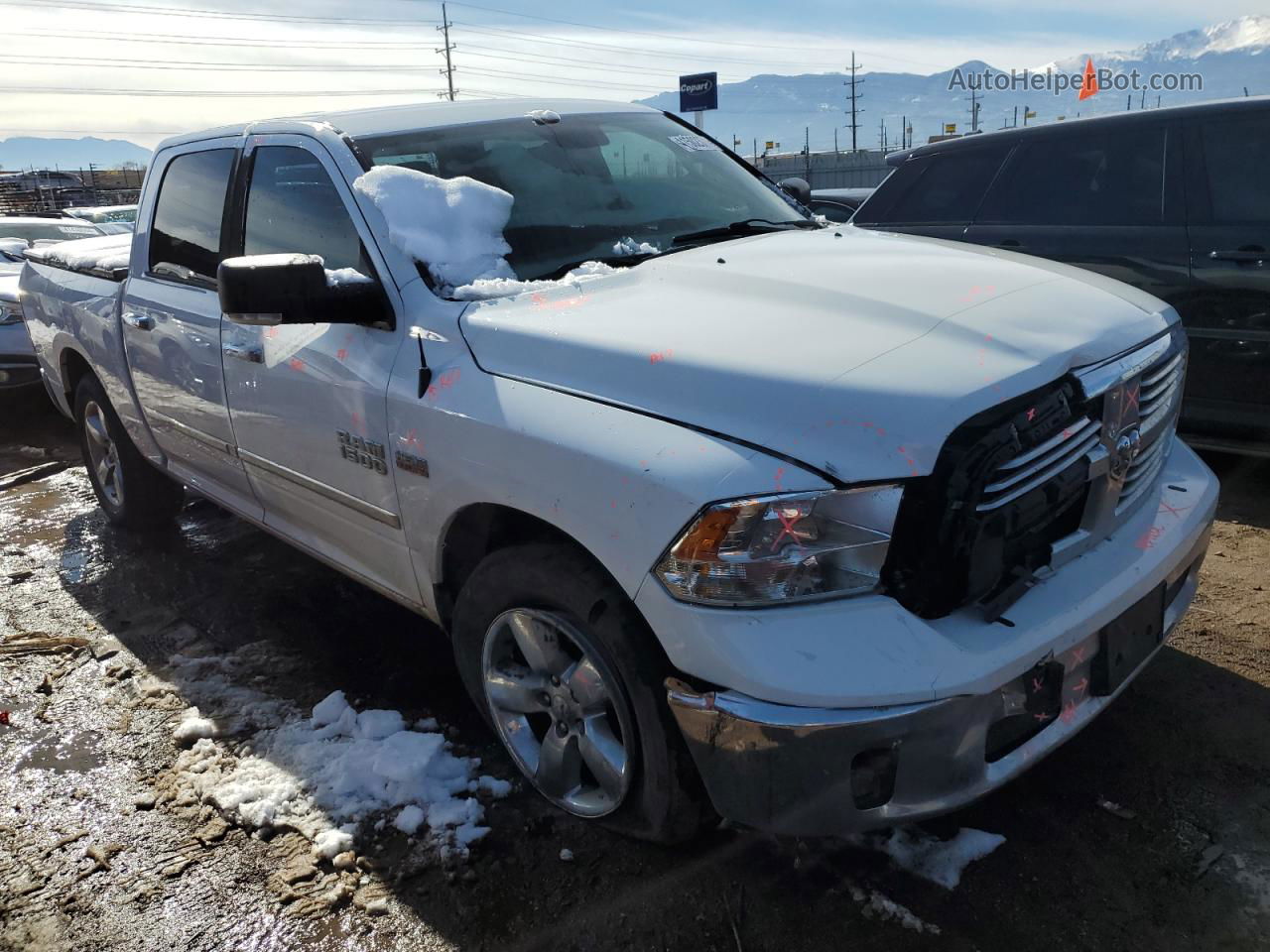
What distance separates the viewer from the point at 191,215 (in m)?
3.79

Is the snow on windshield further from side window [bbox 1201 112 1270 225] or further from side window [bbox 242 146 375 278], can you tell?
side window [bbox 1201 112 1270 225]

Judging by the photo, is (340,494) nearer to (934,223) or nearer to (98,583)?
(98,583)

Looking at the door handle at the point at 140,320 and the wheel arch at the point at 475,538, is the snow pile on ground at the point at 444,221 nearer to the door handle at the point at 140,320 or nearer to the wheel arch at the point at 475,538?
the wheel arch at the point at 475,538

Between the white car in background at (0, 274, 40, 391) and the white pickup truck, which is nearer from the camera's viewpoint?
the white pickup truck

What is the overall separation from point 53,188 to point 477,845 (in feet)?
150

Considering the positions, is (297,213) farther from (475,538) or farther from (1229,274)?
(1229,274)

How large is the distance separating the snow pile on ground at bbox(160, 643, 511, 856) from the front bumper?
0.92m

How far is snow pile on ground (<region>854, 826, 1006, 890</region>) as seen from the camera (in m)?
2.22

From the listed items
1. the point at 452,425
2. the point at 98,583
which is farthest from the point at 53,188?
the point at 452,425

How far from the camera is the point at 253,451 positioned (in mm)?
3312

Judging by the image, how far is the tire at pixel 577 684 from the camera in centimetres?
203

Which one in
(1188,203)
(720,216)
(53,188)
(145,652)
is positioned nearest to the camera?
(720,216)

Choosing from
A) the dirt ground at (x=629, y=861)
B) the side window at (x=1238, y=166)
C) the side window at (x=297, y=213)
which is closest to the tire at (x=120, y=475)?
the dirt ground at (x=629, y=861)

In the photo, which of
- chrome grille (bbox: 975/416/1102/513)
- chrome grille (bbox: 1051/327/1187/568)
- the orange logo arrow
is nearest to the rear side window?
chrome grille (bbox: 1051/327/1187/568)
